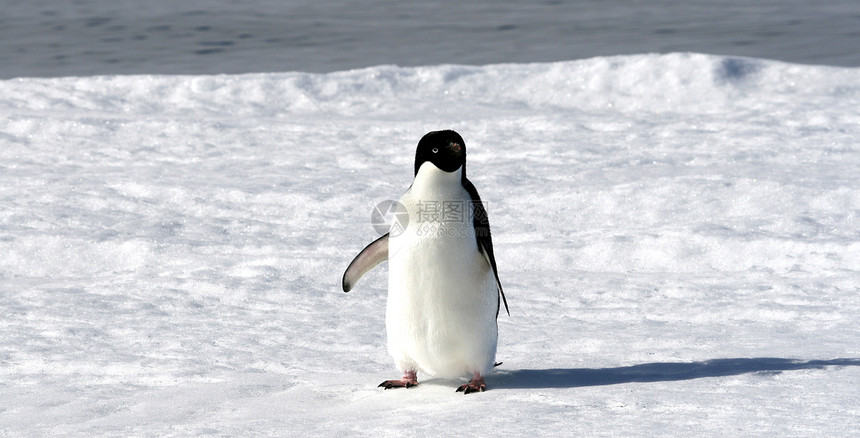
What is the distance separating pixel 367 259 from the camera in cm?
318

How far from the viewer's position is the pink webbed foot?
10.0 ft

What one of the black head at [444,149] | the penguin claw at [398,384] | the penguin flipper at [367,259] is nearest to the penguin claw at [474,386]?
the penguin claw at [398,384]

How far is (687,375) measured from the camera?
10.0ft

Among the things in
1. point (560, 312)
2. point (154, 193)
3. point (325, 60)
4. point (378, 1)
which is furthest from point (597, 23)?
point (560, 312)

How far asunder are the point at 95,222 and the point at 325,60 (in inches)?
441

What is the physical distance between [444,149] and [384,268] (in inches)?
86.5

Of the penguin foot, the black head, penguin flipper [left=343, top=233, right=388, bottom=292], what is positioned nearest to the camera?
the black head

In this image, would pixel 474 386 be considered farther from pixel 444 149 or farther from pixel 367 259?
pixel 444 149

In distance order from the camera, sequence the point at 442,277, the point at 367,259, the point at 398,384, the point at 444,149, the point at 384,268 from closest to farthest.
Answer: the point at 444,149 → the point at 442,277 → the point at 398,384 → the point at 367,259 → the point at 384,268

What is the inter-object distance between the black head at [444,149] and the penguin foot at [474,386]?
0.62 metres

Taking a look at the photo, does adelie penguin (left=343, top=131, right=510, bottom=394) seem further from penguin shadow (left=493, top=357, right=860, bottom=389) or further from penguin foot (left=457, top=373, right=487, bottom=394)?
penguin shadow (left=493, top=357, right=860, bottom=389)

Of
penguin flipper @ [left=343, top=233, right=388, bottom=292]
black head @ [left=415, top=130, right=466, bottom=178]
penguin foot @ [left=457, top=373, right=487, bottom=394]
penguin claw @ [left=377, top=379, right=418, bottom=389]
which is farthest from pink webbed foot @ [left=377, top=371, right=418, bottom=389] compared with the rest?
black head @ [left=415, top=130, right=466, bottom=178]

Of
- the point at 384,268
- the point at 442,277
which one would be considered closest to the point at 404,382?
the point at 442,277

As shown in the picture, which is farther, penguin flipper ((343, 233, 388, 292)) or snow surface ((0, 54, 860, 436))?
penguin flipper ((343, 233, 388, 292))
